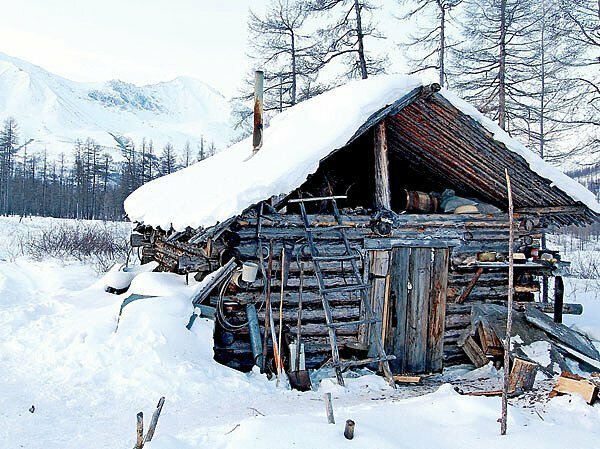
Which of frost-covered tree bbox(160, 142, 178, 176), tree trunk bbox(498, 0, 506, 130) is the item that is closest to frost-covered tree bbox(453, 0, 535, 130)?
tree trunk bbox(498, 0, 506, 130)

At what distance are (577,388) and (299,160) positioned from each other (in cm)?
434

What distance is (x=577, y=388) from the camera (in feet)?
18.4

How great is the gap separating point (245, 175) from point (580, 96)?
14.3 meters

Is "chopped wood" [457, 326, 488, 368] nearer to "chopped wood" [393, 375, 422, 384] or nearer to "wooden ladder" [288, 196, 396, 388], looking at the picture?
"chopped wood" [393, 375, 422, 384]

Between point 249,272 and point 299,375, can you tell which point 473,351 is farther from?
point 249,272

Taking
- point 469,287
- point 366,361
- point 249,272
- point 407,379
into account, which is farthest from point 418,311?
point 249,272

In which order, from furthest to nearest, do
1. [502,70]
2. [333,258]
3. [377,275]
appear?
[502,70], [377,275], [333,258]

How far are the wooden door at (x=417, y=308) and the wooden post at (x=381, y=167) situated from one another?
110cm

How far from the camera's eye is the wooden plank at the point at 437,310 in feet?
29.6

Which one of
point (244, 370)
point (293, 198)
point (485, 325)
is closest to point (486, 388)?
point (485, 325)

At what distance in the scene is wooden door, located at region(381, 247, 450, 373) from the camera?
29.3 feet

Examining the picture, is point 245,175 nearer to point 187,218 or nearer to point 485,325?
point 187,218

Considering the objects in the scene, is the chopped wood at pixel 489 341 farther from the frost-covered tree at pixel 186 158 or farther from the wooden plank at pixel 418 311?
the frost-covered tree at pixel 186 158

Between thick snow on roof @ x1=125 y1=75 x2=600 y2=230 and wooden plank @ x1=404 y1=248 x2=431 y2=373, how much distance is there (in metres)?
2.40
